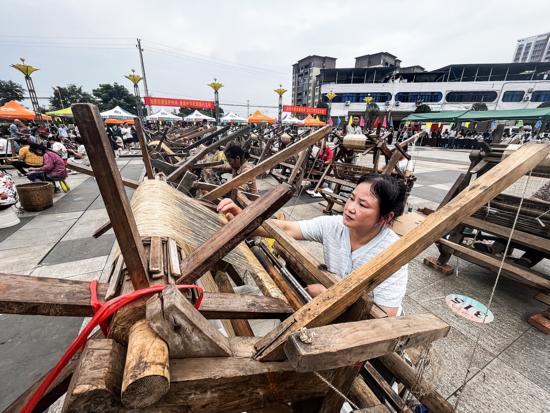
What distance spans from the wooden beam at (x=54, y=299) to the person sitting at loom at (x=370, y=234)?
2.57 ft

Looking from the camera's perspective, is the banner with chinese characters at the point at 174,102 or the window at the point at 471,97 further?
the window at the point at 471,97

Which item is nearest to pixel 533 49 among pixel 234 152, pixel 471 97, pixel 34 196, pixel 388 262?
pixel 471 97

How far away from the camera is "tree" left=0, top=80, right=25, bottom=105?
53.7m

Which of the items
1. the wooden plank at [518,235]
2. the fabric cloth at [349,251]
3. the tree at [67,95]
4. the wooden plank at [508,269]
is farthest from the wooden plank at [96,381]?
the tree at [67,95]

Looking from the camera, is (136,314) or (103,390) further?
(136,314)

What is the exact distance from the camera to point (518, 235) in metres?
3.22

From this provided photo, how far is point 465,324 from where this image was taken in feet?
9.47

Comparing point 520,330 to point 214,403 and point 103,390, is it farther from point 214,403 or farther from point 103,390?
point 103,390

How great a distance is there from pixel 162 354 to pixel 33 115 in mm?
21856

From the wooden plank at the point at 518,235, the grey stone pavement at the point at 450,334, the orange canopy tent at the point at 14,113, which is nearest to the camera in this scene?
the grey stone pavement at the point at 450,334

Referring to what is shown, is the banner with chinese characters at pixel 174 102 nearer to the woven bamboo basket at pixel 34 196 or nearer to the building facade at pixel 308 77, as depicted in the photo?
the woven bamboo basket at pixel 34 196

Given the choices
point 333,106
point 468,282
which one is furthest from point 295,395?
point 333,106

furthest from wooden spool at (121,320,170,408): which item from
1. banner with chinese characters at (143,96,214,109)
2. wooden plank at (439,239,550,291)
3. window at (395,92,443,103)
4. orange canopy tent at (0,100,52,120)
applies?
window at (395,92,443,103)

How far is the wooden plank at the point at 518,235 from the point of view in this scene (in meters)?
2.99
